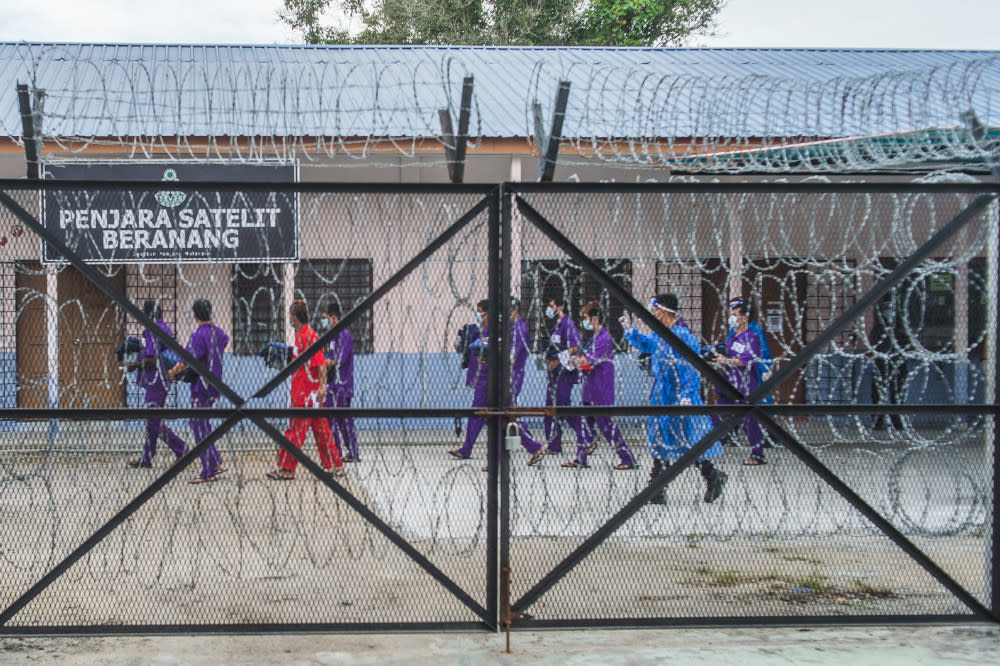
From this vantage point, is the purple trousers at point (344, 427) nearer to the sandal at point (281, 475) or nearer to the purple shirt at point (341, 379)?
the purple shirt at point (341, 379)

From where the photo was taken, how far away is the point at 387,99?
462 inches

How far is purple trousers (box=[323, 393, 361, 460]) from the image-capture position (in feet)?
15.8

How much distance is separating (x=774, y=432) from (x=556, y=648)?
1.46m

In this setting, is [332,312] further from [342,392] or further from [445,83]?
[445,83]

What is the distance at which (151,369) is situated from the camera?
580cm

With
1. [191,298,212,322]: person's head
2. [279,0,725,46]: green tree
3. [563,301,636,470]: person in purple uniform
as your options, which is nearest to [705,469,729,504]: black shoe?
[563,301,636,470]: person in purple uniform

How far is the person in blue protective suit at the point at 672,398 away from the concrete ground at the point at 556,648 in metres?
1.47

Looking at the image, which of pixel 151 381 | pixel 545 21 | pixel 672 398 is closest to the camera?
pixel 151 381

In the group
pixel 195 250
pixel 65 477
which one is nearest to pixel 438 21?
pixel 195 250

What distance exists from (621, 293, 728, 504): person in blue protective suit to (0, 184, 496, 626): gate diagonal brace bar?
1.91 meters

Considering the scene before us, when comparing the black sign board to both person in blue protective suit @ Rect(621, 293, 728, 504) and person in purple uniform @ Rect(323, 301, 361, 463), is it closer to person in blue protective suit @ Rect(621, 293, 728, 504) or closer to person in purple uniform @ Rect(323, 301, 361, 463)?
person in purple uniform @ Rect(323, 301, 361, 463)

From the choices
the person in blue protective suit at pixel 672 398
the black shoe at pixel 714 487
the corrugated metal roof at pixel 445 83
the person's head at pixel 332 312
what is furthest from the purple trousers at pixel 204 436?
the corrugated metal roof at pixel 445 83

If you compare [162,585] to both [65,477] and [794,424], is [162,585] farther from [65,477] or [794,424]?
[794,424]

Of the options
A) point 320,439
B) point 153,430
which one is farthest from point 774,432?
point 153,430
